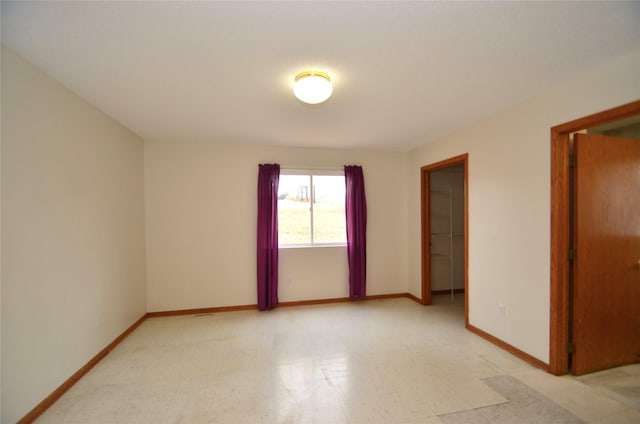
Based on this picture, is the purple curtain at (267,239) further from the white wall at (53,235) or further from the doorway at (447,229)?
the doorway at (447,229)

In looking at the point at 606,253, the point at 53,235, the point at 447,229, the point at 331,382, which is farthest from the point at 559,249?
the point at 53,235

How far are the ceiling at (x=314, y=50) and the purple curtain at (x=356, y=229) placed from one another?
159 centimetres

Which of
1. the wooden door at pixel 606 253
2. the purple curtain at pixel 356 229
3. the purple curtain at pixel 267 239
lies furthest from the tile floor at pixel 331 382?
the purple curtain at pixel 356 229

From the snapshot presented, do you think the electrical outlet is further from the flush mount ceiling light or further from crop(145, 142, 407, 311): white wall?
the flush mount ceiling light

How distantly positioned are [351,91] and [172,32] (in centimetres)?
131

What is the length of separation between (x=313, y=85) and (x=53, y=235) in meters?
2.22

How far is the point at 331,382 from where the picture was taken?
2.19 m

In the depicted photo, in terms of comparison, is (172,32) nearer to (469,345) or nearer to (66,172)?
(66,172)

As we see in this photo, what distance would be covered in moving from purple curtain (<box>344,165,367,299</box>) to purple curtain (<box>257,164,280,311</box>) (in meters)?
1.14

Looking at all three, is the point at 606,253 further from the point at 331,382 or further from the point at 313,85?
the point at 313,85

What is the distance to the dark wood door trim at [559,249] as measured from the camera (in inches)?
86.9

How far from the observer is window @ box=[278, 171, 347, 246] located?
4152 mm

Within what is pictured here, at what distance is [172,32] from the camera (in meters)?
1.49

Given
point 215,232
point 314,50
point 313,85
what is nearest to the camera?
point 314,50
